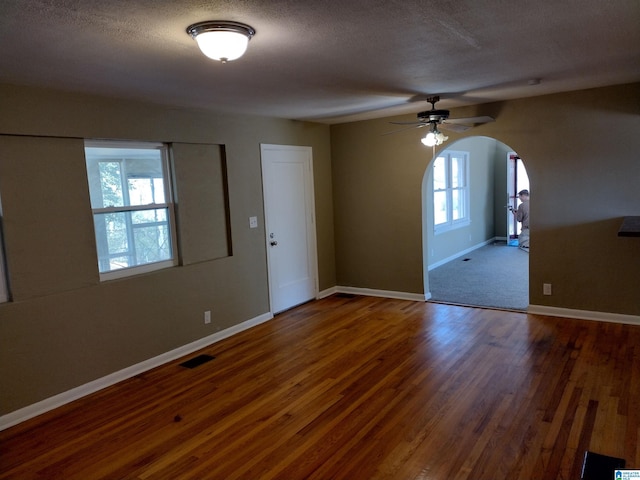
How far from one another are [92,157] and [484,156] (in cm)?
843

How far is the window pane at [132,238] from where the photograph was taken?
387 cm

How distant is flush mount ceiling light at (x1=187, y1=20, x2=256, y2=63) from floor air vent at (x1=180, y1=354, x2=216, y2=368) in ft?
9.51

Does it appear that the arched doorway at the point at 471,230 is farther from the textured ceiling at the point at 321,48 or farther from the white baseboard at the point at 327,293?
the textured ceiling at the point at 321,48

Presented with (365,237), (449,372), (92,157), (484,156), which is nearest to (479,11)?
(449,372)

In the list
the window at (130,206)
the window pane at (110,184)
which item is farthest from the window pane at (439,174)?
the window pane at (110,184)

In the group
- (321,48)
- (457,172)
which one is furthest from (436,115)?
(457,172)

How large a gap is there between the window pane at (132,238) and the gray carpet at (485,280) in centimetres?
354

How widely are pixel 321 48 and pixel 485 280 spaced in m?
5.12

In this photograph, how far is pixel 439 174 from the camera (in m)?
8.22

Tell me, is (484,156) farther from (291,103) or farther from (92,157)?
(92,157)

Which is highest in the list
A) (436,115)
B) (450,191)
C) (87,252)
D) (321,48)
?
(321,48)

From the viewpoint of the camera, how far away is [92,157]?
377 centimetres

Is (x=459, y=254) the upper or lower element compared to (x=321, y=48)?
lower

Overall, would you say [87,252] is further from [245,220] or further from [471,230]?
[471,230]
